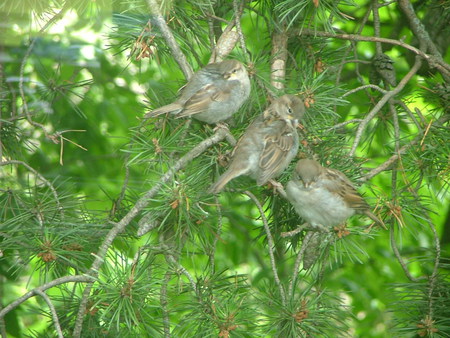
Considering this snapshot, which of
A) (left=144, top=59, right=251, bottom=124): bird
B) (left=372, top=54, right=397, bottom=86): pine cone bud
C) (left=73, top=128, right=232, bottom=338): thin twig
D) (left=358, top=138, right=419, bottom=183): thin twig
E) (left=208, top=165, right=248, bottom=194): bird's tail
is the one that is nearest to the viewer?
(left=73, top=128, right=232, bottom=338): thin twig

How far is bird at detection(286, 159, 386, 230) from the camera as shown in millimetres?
2332

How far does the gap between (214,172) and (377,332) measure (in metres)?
2.40

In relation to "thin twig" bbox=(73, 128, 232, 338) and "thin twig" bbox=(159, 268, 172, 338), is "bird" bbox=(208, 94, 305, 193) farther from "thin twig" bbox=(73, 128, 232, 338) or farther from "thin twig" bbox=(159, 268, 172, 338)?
"thin twig" bbox=(159, 268, 172, 338)

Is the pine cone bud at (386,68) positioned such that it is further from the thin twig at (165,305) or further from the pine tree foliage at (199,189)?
the thin twig at (165,305)

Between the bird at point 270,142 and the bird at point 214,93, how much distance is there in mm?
139

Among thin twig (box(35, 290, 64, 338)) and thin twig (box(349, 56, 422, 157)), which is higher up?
thin twig (box(35, 290, 64, 338))

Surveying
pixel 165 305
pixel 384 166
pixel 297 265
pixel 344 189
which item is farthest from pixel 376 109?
pixel 165 305

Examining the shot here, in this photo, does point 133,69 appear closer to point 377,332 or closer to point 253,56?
point 253,56

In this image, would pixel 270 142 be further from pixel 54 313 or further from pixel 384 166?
pixel 54 313

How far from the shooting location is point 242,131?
8.73 ft

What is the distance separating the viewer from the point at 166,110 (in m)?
2.46

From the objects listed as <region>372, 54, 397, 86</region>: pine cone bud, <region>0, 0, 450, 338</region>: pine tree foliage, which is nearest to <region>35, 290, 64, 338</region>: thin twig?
<region>0, 0, 450, 338</region>: pine tree foliage

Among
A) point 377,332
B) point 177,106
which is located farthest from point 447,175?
point 377,332

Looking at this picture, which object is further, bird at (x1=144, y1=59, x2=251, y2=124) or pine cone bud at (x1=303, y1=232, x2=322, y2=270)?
bird at (x1=144, y1=59, x2=251, y2=124)
